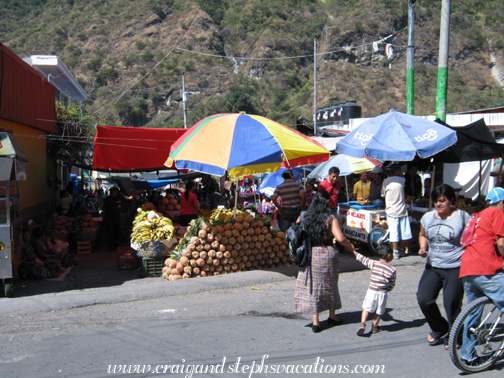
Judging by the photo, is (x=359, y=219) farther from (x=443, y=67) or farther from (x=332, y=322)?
(x=443, y=67)

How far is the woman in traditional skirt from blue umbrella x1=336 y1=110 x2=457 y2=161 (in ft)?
12.7

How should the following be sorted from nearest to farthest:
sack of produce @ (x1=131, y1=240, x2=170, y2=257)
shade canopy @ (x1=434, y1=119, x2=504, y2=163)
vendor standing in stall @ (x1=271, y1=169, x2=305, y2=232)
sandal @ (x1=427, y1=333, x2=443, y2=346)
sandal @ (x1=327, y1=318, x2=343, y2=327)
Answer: sandal @ (x1=427, y1=333, x2=443, y2=346), sandal @ (x1=327, y1=318, x2=343, y2=327), sack of produce @ (x1=131, y1=240, x2=170, y2=257), vendor standing in stall @ (x1=271, y1=169, x2=305, y2=232), shade canopy @ (x1=434, y1=119, x2=504, y2=163)

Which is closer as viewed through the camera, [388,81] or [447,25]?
[447,25]

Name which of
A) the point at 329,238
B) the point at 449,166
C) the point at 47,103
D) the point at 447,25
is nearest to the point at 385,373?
the point at 329,238

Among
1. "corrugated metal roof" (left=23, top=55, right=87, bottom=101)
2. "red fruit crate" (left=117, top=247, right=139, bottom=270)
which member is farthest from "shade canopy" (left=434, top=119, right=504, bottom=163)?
"corrugated metal roof" (left=23, top=55, right=87, bottom=101)

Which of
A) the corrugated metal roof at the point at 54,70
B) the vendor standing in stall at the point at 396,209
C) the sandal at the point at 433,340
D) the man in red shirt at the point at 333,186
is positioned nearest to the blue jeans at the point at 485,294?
the sandal at the point at 433,340

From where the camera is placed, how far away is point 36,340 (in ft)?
15.7

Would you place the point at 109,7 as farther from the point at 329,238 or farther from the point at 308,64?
the point at 329,238

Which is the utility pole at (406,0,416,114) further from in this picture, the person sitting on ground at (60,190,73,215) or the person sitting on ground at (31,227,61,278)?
the person sitting on ground at (60,190,73,215)

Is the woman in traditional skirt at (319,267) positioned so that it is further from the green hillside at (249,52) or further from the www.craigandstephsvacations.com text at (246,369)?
the green hillside at (249,52)

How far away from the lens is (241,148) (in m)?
6.83

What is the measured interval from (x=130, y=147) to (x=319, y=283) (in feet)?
26.5

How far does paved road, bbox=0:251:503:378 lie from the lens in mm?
4004

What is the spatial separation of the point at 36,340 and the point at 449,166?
14146 mm
